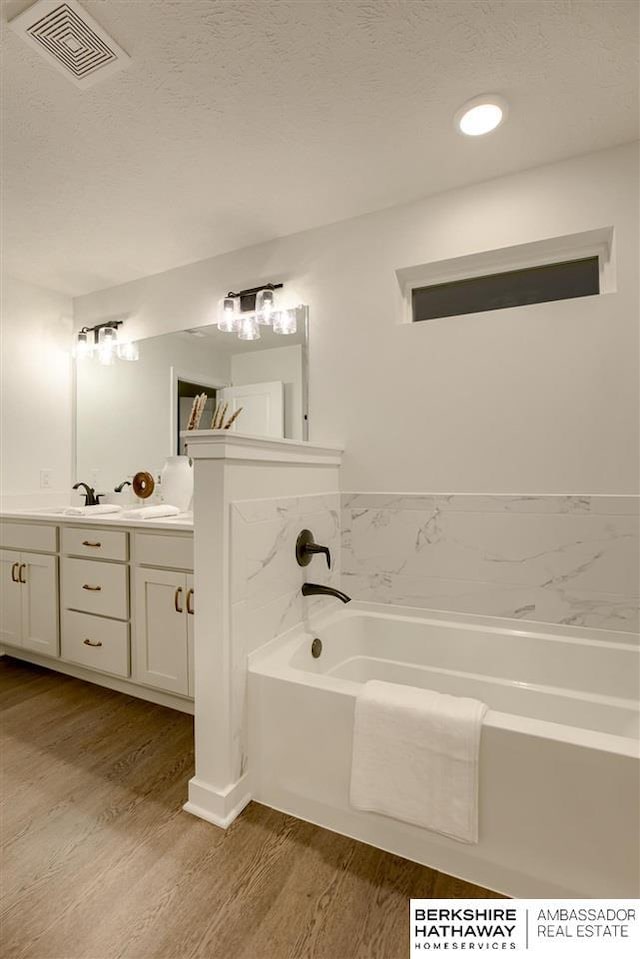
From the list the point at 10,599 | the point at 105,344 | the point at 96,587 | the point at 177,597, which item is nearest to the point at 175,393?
the point at 105,344

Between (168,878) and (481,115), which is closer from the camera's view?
(168,878)

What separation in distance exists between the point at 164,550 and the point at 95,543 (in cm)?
47

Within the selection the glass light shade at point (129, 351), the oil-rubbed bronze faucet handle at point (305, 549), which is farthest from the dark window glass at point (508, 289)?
the glass light shade at point (129, 351)

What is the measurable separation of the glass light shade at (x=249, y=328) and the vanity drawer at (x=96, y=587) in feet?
4.49

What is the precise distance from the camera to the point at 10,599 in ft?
8.94

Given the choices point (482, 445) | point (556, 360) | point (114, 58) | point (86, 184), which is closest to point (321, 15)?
point (114, 58)

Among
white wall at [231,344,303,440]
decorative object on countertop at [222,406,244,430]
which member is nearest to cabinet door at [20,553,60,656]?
decorative object on countertop at [222,406,244,430]

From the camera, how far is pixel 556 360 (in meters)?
1.93

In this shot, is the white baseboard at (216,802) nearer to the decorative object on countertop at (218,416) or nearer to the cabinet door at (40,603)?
the cabinet door at (40,603)

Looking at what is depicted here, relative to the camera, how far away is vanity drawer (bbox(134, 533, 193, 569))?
2.09m

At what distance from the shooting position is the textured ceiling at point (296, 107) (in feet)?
4.40

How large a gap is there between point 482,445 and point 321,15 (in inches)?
61.4

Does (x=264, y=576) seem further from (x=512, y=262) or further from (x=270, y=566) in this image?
(x=512, y=262)

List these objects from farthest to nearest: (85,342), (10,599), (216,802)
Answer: (85,342), (10,599), (216,802)
